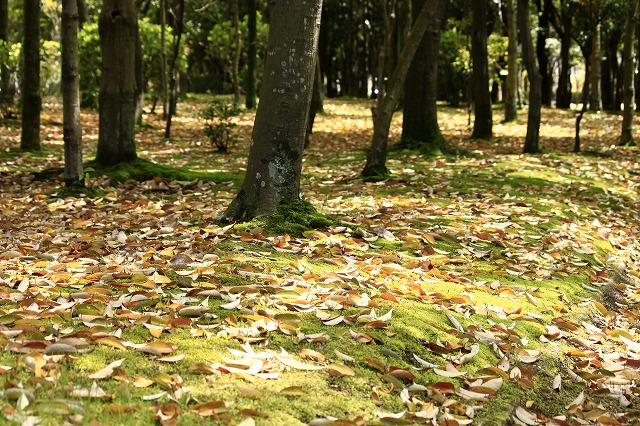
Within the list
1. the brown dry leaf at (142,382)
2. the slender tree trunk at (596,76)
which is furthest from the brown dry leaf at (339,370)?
the slender tree trunk at (596,76)

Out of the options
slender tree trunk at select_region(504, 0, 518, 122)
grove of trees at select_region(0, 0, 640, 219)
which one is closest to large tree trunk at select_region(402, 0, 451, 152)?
grove of trees at select_region(0, 0, 640, 219)

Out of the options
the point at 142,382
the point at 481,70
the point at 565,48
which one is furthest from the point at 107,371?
the point at 565,48

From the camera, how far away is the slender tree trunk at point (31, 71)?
10811mm

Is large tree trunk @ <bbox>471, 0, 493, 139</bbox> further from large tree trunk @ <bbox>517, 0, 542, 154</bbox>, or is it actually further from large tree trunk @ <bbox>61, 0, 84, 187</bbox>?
large tree trunk @ <bbox>61, 0, 84, 187</bbox>

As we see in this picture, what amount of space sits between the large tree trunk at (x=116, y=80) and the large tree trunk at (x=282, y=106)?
3.78 m

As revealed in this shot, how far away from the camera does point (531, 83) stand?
40.5 feet

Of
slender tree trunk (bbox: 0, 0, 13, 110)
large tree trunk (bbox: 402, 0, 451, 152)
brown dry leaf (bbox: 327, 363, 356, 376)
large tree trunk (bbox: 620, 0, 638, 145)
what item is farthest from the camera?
slender tree trunk (bbox: 0, 0, 13, 110)

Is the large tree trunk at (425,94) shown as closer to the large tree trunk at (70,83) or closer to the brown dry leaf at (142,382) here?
the large tree trunk at (70,83)

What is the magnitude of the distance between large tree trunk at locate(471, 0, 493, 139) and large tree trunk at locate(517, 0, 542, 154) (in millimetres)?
1438

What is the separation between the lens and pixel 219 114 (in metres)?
13.0

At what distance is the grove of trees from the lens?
529cm

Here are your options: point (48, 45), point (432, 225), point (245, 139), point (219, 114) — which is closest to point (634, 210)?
point (432, 225)

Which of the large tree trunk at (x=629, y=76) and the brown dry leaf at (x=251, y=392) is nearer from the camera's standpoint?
the brown dry leaf at (x=251, y=392)

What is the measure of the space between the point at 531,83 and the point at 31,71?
896cm
